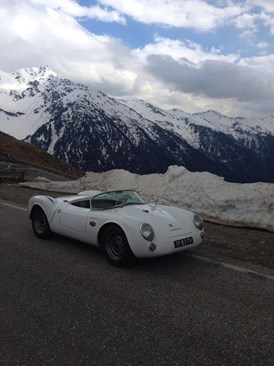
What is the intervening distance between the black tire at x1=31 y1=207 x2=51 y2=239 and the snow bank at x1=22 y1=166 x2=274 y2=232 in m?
2.46

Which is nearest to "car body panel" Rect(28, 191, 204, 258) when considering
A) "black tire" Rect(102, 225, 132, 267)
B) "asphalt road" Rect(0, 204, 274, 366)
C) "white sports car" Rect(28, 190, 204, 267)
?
"white sports car" Rect(28, 190, 204, 267)

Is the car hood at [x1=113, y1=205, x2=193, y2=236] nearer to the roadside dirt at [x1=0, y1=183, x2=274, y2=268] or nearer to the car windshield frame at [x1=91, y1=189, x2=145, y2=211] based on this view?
the car windshield frame at [x1=91, y1=189, x2=145, y2=211]

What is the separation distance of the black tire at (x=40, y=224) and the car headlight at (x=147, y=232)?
9.25 feet

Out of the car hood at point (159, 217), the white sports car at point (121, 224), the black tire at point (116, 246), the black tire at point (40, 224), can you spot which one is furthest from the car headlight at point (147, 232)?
the black tire at point (40, 224)

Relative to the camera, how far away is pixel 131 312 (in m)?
4.90

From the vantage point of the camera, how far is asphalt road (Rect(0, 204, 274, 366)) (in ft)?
13.1

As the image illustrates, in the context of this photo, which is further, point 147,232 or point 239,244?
point 239,244

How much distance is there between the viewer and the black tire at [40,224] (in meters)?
8.37

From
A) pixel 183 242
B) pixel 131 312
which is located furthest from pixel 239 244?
pixel 131 312

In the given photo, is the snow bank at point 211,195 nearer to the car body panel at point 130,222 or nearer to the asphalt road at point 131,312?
the car body panel at point 130,222

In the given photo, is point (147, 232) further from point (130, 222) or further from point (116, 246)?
point (116, 246)

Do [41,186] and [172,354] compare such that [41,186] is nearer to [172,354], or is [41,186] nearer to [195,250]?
[195,250]

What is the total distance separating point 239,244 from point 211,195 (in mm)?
3110

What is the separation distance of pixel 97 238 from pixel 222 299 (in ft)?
8.69
